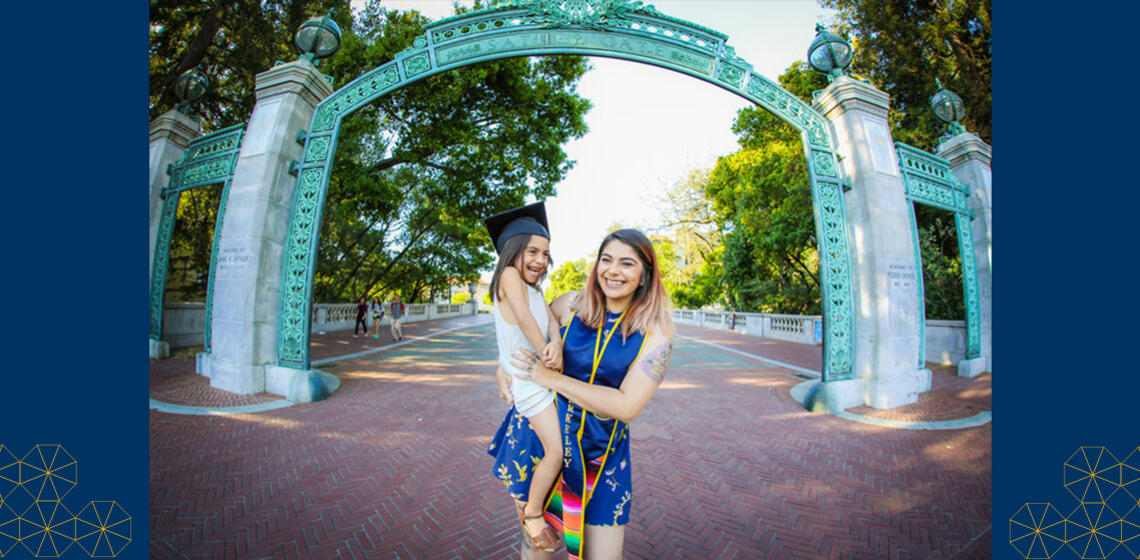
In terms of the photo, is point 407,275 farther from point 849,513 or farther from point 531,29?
point 849,513

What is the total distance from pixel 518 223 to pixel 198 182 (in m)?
8.37

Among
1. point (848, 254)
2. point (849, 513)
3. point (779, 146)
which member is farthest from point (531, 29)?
point (779, 146)

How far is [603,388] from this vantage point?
1388mm

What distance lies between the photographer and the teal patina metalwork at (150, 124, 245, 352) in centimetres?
636

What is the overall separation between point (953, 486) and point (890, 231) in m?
3.78

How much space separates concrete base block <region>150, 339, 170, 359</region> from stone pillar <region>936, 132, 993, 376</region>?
15830mm

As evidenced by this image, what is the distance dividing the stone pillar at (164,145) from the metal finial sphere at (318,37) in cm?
302

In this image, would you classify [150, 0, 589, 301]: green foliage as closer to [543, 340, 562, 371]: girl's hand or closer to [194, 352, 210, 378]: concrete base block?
[194, 352, 210, 378]: concrete base block

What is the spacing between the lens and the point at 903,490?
3301mm

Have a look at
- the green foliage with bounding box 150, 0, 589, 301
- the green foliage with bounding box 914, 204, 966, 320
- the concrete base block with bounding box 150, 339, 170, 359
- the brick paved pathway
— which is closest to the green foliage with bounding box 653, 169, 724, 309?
the green foliage with bounding box 914, 204, 966, 320

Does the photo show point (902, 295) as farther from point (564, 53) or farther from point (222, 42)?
point (222, 42)

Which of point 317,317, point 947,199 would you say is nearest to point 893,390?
point 947,199

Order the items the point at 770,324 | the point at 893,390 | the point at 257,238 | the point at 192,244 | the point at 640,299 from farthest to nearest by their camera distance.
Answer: the point at 770,324 < the point at 192,244 < the point at 257,238 < the point at 893,390 < the point at 640,299

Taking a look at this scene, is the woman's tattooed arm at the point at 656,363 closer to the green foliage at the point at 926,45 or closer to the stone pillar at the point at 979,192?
the green foliage at the point at 926,45
